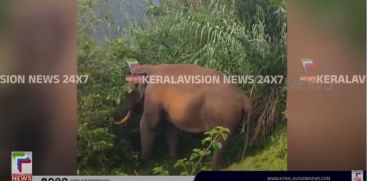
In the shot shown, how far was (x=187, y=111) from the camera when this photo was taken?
12.4ft

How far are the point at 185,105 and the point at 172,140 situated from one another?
23 centimetres

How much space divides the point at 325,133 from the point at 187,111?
0.84m

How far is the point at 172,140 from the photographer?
148 inches

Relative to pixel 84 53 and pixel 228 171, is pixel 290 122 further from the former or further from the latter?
pixel 84 53

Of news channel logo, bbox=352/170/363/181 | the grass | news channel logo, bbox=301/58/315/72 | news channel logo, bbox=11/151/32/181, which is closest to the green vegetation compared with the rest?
the grass

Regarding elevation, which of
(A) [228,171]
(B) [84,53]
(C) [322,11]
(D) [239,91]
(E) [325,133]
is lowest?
(A) [228,171]

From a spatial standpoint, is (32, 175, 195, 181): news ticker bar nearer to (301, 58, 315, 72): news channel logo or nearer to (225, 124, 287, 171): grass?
(225, 124, 287, 171): grass

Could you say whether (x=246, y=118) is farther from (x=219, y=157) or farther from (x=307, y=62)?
(x=307, y=62)

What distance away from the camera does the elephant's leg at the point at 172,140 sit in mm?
3762

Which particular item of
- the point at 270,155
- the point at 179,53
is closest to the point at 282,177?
the point at 270,155

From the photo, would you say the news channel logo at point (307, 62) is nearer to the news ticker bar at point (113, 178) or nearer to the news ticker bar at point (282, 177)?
the news ticker bar at point (282, 177)

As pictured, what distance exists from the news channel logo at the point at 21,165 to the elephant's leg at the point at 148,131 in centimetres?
68

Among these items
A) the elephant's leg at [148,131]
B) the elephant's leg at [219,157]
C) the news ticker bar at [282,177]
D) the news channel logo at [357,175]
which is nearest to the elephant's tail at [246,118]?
the elephant's leg at [219,157]

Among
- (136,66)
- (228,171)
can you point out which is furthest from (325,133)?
(136,66)
